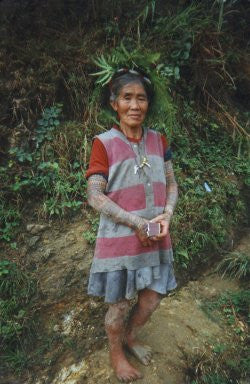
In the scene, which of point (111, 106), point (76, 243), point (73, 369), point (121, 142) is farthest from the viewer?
point (76, 243)

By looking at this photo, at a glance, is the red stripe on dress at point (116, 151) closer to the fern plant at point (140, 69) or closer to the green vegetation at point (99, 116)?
the fern plant at point (140, 69)

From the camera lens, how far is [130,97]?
2406mm

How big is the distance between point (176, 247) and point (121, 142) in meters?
1.84

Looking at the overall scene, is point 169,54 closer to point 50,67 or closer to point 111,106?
point 50,67

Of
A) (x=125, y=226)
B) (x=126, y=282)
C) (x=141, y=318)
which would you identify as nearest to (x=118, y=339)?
(x=141, y=318)

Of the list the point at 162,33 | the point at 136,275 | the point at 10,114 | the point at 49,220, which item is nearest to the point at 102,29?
the point at 162,33

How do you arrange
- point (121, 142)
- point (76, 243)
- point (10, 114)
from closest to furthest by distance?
point (121, 142) < point (76, 243) < point (10, 114)

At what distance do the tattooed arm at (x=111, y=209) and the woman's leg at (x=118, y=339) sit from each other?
1.87 feet

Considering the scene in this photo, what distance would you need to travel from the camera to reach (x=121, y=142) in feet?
7.93

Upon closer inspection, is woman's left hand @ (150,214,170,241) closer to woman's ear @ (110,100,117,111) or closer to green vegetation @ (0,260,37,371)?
woman's ear @ (110,100,117,111)

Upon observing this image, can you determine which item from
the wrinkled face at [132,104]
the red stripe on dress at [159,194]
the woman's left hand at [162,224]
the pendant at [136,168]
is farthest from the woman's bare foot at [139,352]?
the wrinkled face at [132,104]

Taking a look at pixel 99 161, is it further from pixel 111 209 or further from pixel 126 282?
pixel 126 282

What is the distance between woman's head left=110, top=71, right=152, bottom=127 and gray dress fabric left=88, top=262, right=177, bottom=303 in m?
0.93

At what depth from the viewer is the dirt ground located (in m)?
3.05
